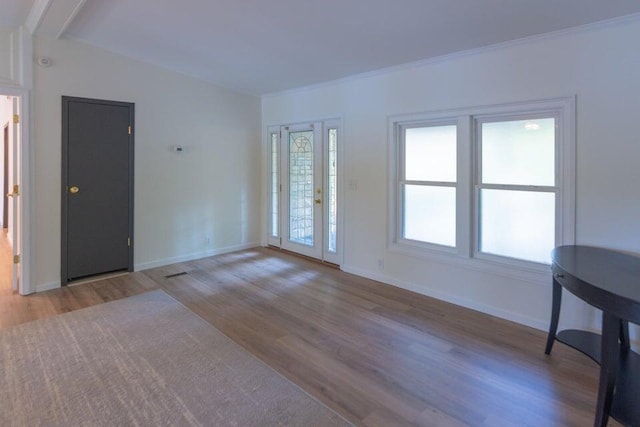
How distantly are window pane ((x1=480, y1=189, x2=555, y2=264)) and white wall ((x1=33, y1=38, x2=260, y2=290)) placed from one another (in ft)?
12.3

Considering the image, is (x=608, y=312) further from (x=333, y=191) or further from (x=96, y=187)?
(x=96, y=187)

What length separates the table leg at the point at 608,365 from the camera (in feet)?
6.10

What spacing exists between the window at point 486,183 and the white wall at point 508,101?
0.10 metres

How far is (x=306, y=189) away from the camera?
5586 millimetres

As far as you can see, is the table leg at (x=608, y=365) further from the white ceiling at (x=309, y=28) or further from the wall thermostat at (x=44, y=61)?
the wall thermostat at (x=44, y=61)

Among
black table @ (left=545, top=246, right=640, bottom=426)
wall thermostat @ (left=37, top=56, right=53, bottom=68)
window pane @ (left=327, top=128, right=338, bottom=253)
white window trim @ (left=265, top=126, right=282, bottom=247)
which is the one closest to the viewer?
black table @ (left=545, top=246, right=640, bottom=426)

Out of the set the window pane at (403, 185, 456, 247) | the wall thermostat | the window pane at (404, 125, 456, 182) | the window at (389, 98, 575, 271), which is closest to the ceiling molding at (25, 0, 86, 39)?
the wall thermostat

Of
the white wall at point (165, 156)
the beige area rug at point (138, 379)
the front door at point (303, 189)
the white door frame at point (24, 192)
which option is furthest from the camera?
the front door at point (303, 189)

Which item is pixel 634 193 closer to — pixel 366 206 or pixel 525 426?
pixel 525 426

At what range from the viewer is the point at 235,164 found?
589 centimetres

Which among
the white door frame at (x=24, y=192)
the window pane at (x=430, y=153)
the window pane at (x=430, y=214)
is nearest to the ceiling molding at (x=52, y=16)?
the white door frame at (x=24, y=192)

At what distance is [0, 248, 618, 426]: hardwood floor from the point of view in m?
2.22

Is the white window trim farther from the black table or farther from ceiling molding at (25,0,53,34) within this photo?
the black table

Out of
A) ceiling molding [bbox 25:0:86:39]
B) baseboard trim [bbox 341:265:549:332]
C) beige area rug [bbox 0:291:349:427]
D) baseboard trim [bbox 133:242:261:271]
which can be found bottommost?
beige area rug [bbox 0:291:349:427]
